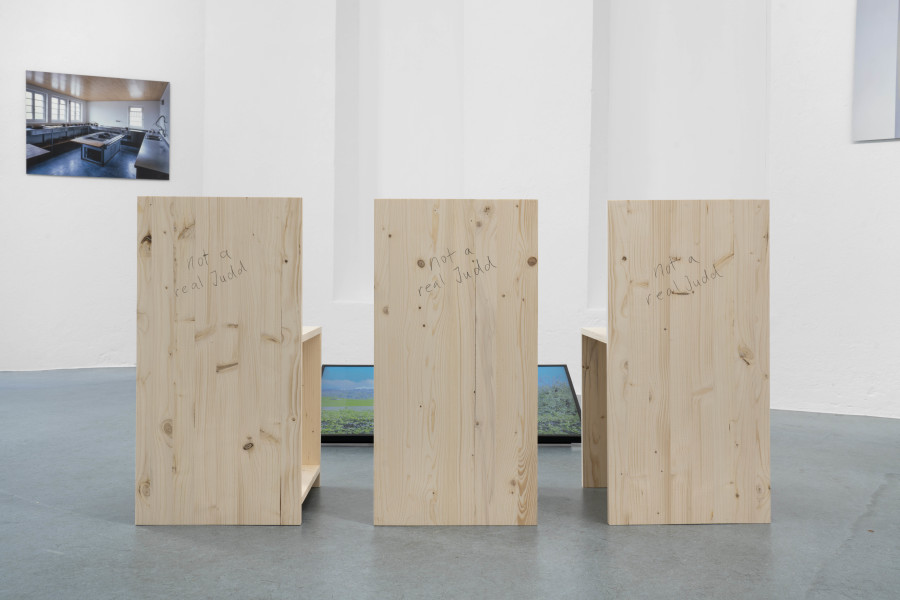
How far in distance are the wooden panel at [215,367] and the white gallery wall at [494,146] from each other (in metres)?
3.02

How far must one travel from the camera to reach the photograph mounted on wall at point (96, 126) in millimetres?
5785

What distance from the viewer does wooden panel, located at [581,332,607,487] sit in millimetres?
2732

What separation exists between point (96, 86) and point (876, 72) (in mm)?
5875

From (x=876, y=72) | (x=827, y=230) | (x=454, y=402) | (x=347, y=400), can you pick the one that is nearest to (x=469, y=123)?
(x=347, y=400)

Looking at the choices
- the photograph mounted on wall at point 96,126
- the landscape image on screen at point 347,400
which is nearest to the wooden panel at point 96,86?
the photograph mounted on wall at point 96,126

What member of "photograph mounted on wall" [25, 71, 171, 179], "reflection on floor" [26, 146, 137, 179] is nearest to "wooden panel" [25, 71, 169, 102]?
"photograph mounted on wall" [25, 71, 171, 179]

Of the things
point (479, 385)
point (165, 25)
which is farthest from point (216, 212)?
point (165, 25)

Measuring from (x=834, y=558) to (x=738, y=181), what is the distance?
3.36 metres

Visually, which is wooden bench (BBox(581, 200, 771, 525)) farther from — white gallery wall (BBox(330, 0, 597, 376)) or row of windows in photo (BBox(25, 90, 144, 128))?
row of windows in photo (BBox(25, 90, 144, 128))

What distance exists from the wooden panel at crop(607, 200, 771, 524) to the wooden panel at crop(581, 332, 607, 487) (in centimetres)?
44

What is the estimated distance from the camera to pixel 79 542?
2.10 meters

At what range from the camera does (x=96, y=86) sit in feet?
19.4

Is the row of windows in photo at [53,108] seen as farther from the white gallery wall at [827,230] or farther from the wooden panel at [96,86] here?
the white gallery wall at [827,230]

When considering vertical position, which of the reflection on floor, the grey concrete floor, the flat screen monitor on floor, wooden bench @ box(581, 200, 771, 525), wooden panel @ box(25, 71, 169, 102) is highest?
wooden panel @ box(25, 71, 169, 102)
